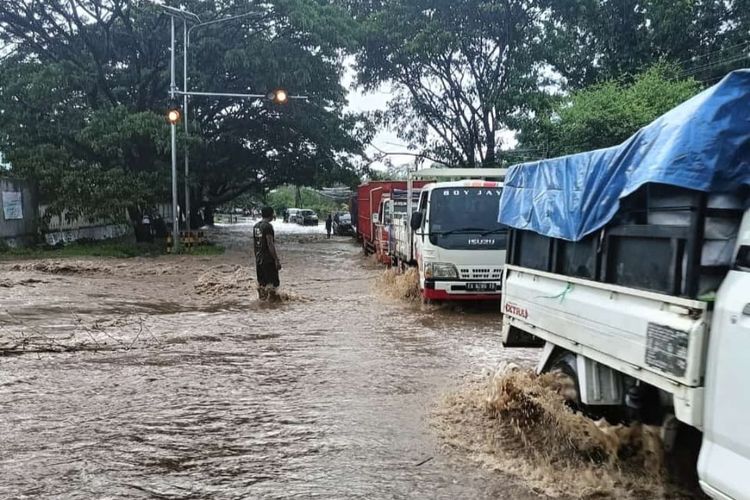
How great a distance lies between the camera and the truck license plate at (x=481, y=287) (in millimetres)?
10797

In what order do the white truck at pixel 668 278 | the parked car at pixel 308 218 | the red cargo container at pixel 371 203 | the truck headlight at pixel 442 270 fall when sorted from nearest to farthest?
1. the white truck at pixel 668 278
2. the truck headlight at pixel 442 270
3. the red cargo container at pixel 371 203
4. the parked car at pixel 308 218

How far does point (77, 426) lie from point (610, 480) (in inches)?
159

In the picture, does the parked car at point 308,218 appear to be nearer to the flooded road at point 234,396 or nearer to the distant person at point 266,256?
the flooded road at point 234,396

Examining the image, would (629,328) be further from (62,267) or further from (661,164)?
(62,267)

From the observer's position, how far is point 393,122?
32531 millimetres

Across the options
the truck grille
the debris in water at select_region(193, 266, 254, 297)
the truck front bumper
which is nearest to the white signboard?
the debris in water at select_region(193, 266, 254, 297)

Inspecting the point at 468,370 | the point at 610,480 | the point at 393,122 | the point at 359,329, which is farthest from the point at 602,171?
the point at 393,122

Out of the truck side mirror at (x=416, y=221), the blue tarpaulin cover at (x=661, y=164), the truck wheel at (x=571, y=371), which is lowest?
the truck wheel at (x=571, y=371)

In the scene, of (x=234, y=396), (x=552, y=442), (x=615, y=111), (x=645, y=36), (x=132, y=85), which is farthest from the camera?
(x=132, y=85)

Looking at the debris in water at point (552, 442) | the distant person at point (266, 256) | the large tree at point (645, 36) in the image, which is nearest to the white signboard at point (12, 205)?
the distant person at point (266, 256)

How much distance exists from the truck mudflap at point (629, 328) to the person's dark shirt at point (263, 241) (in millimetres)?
7207

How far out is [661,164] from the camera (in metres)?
3.39

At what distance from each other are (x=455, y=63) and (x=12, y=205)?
1824cm

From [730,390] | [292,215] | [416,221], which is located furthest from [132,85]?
[292,215]
